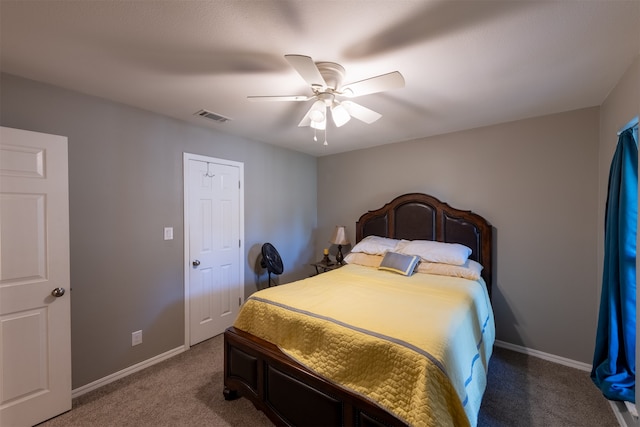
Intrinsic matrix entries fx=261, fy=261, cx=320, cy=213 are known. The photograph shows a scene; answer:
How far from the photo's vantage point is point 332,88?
6.09 feet

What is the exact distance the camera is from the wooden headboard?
2861mm

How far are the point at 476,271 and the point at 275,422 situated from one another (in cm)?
218

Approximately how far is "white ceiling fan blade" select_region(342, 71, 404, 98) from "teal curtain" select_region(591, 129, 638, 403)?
62.7 inches

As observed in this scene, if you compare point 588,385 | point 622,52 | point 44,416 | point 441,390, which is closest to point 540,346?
point 588,385

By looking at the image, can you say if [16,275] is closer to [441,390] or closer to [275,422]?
[275,422]

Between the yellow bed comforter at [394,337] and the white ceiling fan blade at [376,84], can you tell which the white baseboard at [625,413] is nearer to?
the yellow bed comforter at [394,337]

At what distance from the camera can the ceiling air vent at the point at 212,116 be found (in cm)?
254

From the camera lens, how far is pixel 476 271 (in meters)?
2.57

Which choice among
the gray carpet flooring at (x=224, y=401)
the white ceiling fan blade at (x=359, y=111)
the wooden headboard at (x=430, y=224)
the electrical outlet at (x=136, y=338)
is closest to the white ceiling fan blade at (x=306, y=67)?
the white ceiling fan blade at (x=359, y=111)

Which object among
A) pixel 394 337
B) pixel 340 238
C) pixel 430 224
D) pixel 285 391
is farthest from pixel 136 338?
pixel 430 224

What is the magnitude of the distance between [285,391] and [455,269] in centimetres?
192

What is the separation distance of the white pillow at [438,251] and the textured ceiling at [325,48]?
4.65ft

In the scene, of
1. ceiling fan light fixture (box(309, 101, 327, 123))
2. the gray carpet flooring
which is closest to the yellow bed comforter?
the gray carpet flooring

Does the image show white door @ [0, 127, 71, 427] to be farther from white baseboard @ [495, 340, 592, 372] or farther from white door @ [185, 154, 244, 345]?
white baseboard @ [495, 340, 592, 372]
